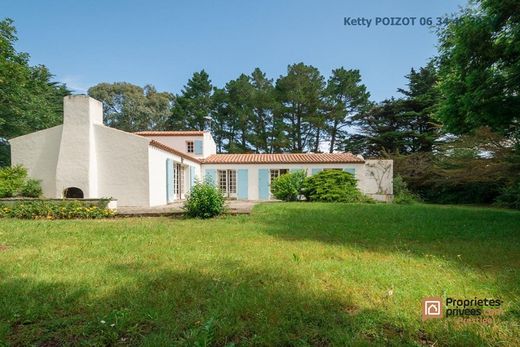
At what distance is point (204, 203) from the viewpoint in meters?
9.40

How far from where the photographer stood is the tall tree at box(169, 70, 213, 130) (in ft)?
113

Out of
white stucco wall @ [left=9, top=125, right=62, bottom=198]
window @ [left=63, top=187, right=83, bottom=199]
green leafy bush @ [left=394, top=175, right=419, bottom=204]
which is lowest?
green leafy bush @ [left=394, top=175, right=419, bottom=204]

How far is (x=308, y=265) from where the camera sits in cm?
416

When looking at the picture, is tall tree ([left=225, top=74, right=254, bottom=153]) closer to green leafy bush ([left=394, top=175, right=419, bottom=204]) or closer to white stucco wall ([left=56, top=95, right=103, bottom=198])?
green leafy bush ([left=394, top=175, right=419, bottom=204])

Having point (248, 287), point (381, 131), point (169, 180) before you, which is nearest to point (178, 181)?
point (169, 180)

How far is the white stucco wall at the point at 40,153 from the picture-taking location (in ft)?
42.8

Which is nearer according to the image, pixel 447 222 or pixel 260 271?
pixel 260 271

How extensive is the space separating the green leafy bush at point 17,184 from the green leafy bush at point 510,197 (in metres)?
24.3

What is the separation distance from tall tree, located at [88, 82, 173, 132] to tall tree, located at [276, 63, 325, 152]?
15019mm

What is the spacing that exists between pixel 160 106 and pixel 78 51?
2659cm

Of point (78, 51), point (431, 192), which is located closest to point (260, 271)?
point (78, 51)

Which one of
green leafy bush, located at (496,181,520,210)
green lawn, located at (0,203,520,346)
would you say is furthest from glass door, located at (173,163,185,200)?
green leafy bush, located at (496,181,520,210)

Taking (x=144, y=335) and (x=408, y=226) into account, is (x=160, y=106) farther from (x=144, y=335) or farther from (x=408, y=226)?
(x=144, y=335)

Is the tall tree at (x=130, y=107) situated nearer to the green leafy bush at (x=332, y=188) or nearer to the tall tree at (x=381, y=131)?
the tall tree at (x=381, y=131)
